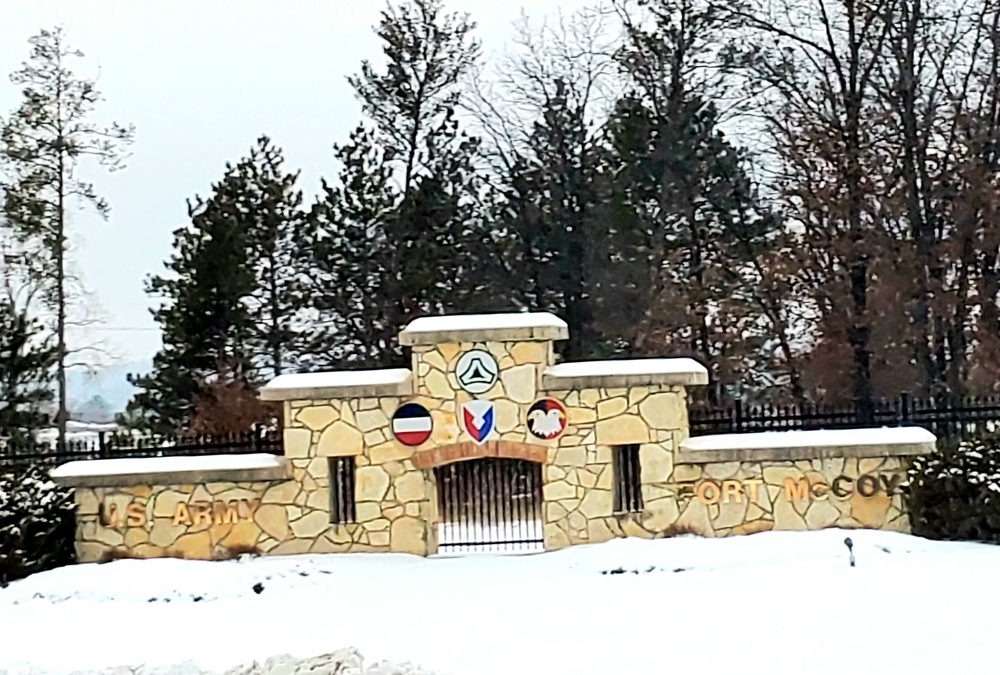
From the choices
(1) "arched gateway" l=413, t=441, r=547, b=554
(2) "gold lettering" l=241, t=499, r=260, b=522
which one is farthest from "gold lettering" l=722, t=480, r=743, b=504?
(2) "gold lettering" l=241, t=499, r=260, b=522

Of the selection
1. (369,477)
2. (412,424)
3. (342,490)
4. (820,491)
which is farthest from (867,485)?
(342,490)

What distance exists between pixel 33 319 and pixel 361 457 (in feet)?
48.5

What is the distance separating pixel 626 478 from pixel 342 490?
3.21 metres

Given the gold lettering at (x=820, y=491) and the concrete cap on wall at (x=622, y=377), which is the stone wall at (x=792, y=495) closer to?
the gold lettering at (x=820, y=491)

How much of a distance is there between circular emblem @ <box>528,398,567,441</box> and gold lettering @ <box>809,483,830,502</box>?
9.14 ft

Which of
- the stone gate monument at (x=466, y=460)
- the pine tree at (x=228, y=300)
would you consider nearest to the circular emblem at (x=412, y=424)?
the stone gate monument at (x=466, y=460)

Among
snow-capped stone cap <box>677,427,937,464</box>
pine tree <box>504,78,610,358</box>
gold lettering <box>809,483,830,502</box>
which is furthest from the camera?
pine tree <box>504,78,610,358</box>

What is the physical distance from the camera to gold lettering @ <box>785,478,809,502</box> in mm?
12047

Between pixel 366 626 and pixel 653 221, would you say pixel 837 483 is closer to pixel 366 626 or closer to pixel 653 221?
A: pixel 366 626

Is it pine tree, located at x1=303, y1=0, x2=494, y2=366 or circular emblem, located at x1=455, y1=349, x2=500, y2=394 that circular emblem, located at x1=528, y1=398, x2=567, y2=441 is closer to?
circular emblem, located at x1=455, y1=349, x2=500, y2=394

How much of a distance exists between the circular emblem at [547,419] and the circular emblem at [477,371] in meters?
0.56

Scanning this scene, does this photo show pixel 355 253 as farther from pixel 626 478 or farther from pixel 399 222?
pixel 626 478

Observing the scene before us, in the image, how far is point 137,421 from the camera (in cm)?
2392

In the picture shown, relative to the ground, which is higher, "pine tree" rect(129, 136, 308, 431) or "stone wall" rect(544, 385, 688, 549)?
"pine tree" rect(129, 136, 308, 431)
